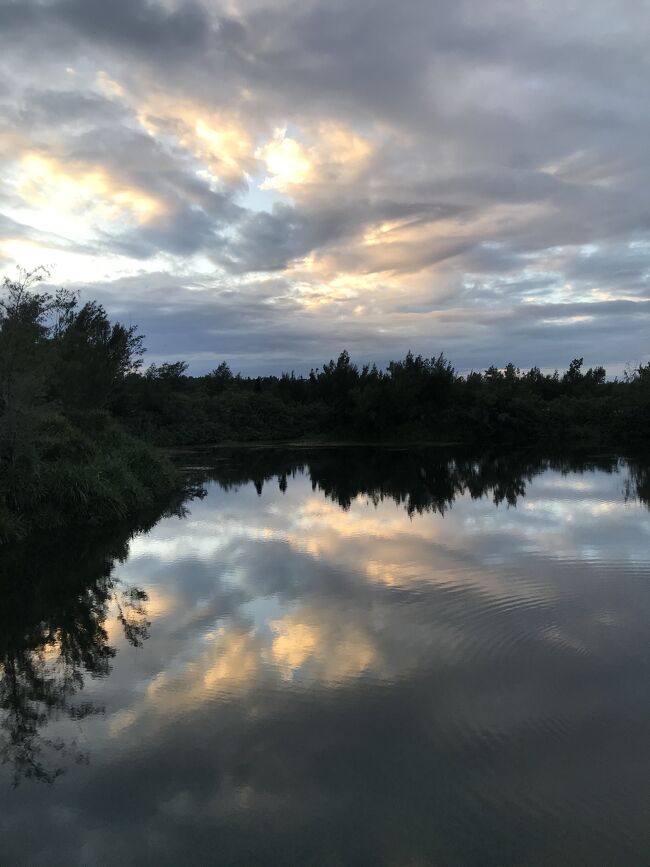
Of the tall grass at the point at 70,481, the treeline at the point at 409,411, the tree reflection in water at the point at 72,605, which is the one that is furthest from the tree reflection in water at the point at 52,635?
the treeline at the point at 409,411

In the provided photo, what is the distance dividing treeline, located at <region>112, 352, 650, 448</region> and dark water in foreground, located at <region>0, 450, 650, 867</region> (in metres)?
33.5

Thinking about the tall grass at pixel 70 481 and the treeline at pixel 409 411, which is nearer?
the tall grass at pixel 70 481

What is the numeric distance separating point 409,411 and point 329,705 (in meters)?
45.7

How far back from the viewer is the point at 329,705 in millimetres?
5289

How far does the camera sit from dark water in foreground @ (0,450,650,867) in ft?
12.2

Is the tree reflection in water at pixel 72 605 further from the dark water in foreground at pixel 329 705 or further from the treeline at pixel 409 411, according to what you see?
the treeline at pixel 409 411

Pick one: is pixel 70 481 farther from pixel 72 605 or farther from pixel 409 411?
pixel 409 411

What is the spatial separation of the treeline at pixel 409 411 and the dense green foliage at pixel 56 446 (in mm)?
21511

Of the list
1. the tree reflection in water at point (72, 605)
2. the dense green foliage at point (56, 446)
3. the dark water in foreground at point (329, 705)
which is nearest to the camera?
the dark water in foreground at point (329, 705)

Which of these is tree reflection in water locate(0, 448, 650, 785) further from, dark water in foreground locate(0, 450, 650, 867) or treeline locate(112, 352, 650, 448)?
treeline locate(112, 352, 650, 448)

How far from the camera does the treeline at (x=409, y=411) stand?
151 ft

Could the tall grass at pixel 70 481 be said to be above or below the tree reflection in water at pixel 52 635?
above

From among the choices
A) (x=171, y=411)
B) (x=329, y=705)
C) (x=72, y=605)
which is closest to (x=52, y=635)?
(x=72, y=605)

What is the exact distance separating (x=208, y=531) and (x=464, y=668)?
29.6 feet
